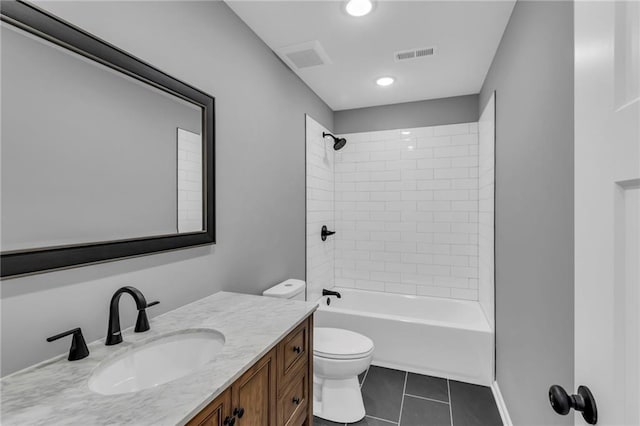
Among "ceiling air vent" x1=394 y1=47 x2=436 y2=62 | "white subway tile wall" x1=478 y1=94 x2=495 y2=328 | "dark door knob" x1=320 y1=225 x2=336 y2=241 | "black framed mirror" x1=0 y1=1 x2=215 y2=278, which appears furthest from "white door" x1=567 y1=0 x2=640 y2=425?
"dark door knob" x1=320 y1=225 x2=336 y2=241

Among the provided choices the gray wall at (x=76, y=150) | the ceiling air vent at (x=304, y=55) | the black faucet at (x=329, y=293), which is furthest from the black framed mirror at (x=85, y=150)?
the black faucet at (x=329, y=293)

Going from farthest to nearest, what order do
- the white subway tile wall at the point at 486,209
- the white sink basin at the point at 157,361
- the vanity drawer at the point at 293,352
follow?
the white subway tile wall at the point at 486,209
the vanity drawer at the point at 293,352
the white sink basin at the point at 157,361

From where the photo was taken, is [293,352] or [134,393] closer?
[134,393]

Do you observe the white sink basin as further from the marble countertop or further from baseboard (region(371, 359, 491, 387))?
baseboard (region(371, 359, 491, 387))

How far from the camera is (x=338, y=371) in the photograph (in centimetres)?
194

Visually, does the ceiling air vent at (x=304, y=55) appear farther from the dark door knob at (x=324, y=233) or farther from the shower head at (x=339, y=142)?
the dark door knob at (x=324, y=233)

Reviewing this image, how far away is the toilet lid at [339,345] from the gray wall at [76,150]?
128 cm

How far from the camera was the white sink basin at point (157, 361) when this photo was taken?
99 cm

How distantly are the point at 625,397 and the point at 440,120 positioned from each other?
317 centimetres

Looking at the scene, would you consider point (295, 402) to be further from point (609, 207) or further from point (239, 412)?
point (609, 207)

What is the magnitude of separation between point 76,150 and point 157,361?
0.83m

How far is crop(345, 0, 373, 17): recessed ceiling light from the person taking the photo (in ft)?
5.64

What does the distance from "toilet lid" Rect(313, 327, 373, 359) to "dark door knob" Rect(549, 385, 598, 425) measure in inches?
56.6

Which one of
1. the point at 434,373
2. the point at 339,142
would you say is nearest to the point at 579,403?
the point at 434,373
